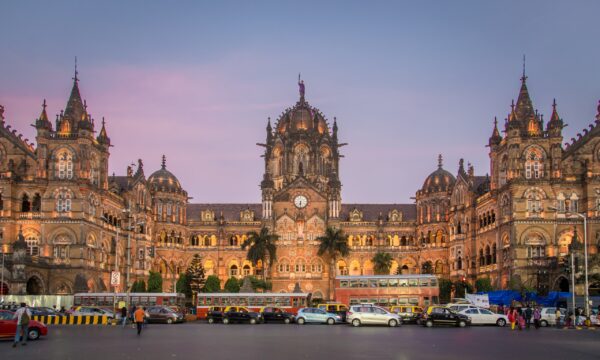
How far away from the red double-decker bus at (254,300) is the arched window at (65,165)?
24899 millimetres

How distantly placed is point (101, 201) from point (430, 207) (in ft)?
170

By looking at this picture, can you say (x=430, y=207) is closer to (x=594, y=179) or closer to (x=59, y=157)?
(x=594, y=179)

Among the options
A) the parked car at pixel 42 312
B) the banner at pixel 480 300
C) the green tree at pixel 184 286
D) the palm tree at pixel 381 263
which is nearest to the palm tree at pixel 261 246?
the green tree at pixel 184 286

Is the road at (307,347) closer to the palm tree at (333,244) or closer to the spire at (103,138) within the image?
the spire at (103,138)

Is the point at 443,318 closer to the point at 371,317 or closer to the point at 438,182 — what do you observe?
the point at 371,317

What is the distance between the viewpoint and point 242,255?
126m

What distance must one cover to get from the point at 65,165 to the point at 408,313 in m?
47.0

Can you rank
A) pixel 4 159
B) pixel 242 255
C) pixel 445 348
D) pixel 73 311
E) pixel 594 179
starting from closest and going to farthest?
A: pixel 445 348, pixel 73 311, pixel 594 179, pixel 4 159, pixel 242 255

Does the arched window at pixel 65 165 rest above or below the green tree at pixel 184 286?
above

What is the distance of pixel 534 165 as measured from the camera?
8912 cm

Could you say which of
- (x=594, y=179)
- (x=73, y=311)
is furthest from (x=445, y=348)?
(x=594, y=179)

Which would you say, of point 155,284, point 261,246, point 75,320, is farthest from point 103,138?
point 75,320

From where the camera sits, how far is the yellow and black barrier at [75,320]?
207 feet

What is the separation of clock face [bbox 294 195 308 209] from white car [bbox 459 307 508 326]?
6172 cm
